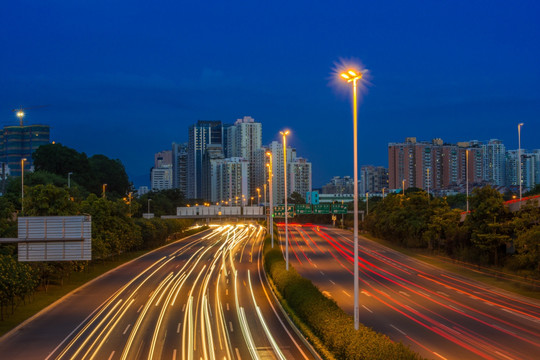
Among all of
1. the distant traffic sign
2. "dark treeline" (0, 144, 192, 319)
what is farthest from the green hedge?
the distant traffic sign

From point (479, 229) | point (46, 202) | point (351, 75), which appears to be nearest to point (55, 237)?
point (351, 75)

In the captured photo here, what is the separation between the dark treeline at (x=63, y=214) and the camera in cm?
3388

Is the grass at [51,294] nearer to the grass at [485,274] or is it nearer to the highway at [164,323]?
the highway at [164,323]

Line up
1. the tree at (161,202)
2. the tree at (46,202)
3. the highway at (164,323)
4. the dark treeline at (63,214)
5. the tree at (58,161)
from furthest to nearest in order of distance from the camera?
the tree at (161,202) < the tree at (58,161) < the tree at (46,202) < the dark treeline at (63,214) < the highway at (164,323)

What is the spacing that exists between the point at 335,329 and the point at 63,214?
28198mm

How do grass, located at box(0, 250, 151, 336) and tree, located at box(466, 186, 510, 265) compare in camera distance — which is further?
tree, located at box(466, 186, 510, 265)

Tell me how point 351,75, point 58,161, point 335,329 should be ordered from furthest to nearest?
point 58,161 → point 351,75 → point 335,329

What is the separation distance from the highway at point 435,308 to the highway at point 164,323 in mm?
5450

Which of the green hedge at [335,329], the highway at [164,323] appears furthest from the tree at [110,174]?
the green hedge at [335,329]

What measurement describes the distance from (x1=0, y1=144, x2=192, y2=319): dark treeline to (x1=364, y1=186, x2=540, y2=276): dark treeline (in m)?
34.8

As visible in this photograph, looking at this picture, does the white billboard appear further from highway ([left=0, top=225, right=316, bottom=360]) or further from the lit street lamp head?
the lit street lamp head

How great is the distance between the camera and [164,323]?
3183 centimetres

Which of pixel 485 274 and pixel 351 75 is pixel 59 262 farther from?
pixel 485 274

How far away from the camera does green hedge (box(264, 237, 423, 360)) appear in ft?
62.7
